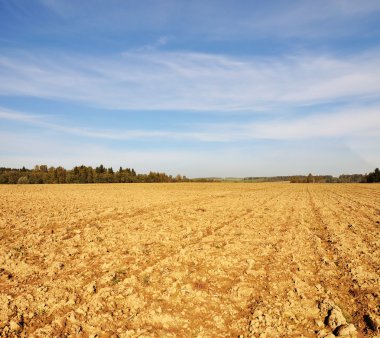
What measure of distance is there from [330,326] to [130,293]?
13.2 ft

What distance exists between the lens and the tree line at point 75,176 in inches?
4319

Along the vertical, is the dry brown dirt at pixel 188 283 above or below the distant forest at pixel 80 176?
below

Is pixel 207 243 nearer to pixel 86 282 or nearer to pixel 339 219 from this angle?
pixel 86 282

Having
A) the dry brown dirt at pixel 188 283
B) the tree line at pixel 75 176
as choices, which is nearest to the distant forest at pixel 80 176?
the tree line at pixel 75 176

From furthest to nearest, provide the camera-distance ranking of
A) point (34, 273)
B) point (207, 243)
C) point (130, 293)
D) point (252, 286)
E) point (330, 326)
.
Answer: point (207, 243)
point (34, 273)
point (252, 286)
point (130, 293)
point (330, 326)

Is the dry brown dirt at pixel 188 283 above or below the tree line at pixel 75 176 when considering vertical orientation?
below

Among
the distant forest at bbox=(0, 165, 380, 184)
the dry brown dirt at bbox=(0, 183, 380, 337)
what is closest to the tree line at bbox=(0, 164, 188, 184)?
the distant forest at bbox=(0, 165, 380, 184)

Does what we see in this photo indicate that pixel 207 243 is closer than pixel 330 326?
No

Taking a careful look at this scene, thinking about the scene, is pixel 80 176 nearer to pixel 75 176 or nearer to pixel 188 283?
pixel 75 176

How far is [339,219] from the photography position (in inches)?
747

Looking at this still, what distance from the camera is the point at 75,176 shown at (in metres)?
118

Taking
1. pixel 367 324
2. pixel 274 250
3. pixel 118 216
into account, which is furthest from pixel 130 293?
pixel 118 216

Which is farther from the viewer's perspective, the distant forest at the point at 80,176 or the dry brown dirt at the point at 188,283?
the distant forest at the point at 80,176

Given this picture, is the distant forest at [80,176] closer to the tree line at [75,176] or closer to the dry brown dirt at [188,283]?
the tree line at [75,176]
